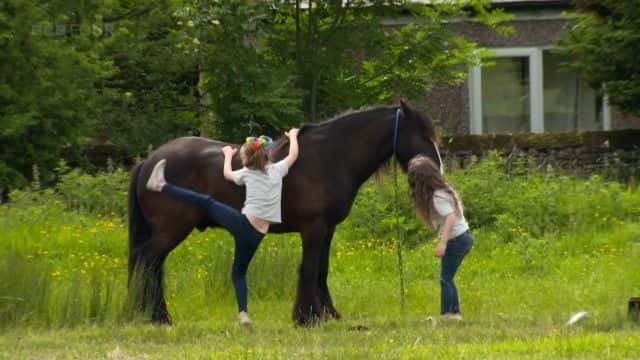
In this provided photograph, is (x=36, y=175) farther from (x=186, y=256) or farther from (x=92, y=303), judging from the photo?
(x=92, y=303)

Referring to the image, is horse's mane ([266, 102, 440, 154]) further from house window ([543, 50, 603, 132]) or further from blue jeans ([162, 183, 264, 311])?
house window ([543, 50, 603, 132])

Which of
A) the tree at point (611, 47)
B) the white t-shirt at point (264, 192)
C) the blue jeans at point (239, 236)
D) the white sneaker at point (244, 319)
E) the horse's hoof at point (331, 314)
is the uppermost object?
the tree at point (611, 47)

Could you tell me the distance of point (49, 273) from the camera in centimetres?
1287

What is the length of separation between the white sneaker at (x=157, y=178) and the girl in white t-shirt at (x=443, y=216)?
2.23 m

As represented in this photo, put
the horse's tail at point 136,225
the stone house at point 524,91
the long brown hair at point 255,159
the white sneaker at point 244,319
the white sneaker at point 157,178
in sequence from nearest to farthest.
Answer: the white sneaker at point 244,319
the long brown hair at point 255,159
the white sneaker at point 157,178
the horse's tail at point 136,225
the stone house at point 524,91

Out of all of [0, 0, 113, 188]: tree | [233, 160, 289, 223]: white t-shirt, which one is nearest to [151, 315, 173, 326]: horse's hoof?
[233, 160, 289, 223]: white t-shirt

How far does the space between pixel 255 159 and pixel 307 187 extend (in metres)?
0.59

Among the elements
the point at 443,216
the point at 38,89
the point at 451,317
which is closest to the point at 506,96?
the point at 38,89

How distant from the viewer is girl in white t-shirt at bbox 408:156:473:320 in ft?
38.5

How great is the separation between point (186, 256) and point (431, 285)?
291 centimetres

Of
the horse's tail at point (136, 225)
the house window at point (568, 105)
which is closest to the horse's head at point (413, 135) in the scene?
the horse's tail at point (136, 225)

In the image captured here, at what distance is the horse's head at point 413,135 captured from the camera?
12.2 m

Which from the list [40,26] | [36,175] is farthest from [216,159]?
[40,26]

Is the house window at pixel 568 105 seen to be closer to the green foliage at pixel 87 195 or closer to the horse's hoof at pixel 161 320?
the green foliage at pixel 87 195
